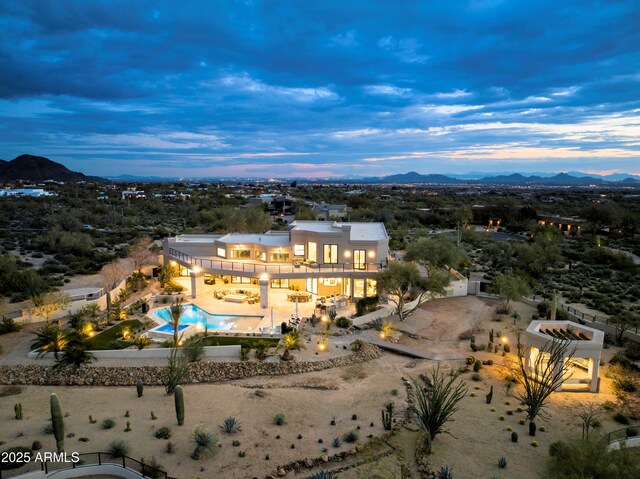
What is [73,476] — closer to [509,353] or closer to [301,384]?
[301,384]

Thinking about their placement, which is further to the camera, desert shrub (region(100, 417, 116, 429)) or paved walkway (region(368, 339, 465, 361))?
paved walkway (region(368, 339, 465, 361))

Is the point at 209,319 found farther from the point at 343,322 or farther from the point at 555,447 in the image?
the point at 555,447

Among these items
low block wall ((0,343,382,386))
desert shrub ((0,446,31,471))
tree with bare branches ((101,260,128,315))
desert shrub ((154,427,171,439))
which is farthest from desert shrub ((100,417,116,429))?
tree with bare branches ((101,260,128,315))

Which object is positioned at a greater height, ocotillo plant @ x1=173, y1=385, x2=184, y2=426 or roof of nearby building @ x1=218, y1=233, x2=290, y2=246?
roof of nearby building @ x1=218, y1=233, x2=290, y2=246

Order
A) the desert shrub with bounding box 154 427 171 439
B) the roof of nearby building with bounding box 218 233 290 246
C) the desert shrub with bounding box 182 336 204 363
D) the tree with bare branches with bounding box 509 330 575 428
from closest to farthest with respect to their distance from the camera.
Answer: the desert shrub with bounding box 154 427 171 439
the tree with bare branches with bounding box 509 330 575 428
the desert shrub with bounding box 182 336 204 363
the roof of nearby building with bounding box 218 233 290 246

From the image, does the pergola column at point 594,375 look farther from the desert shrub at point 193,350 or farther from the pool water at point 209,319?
the desert shrub at point 193,350

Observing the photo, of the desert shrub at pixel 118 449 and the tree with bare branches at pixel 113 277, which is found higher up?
the tree with bare branches at pixel 113 277

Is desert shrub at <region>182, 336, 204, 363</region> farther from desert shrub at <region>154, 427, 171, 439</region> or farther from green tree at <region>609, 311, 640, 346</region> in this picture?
green tree at <region>609, 311, 640, 346</region>

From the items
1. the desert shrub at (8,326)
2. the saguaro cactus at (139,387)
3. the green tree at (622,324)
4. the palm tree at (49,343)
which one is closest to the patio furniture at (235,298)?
the palm tree at (49,343)
